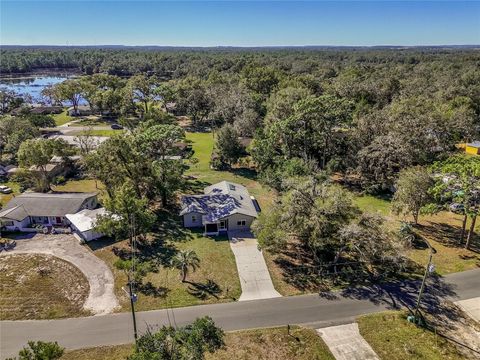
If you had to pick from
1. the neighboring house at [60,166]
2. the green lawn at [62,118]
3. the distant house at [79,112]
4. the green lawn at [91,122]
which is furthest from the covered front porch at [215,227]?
→ the distant house at [79,112]

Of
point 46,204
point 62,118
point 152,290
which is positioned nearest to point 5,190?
point 46,204

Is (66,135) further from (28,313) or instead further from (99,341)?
(99,341)

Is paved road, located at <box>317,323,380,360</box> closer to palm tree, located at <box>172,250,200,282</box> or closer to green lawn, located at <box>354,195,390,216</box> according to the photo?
palm tree, located at <box>172,250,200,282</box>

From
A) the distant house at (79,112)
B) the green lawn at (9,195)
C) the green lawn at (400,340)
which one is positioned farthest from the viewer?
the distant house at (79,112)

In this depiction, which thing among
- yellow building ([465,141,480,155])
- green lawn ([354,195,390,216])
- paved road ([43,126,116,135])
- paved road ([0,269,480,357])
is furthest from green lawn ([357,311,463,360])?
paved road ([43,126,116,135])

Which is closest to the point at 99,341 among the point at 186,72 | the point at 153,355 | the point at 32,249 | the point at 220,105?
the point at 153,355

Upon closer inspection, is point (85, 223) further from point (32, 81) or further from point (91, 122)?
point (32, 81)

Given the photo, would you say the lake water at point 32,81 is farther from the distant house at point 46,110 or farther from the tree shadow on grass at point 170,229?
the tree shadow on grass at point 170,229
